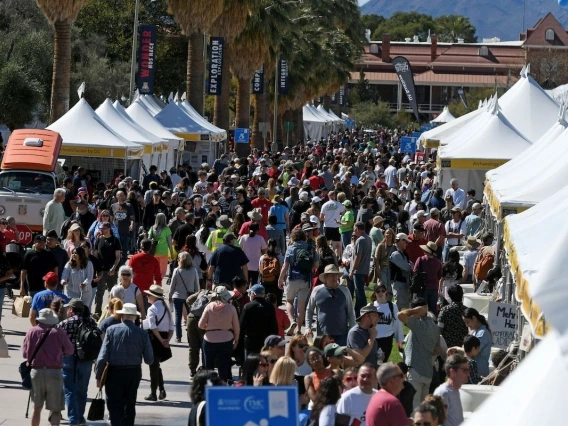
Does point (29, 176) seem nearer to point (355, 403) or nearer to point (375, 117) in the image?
point (355, 403)

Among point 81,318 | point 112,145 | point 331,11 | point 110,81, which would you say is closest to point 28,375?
point 81,318

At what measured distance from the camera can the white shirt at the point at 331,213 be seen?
2230 cm

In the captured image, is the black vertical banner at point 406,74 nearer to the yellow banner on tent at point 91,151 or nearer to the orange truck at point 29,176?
the yellow banner on tent at point 91,151

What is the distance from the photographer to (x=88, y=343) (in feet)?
36.7

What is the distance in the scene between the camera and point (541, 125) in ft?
93.5

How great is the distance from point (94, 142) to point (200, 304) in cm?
1697

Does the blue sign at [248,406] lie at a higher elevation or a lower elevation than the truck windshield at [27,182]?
lower

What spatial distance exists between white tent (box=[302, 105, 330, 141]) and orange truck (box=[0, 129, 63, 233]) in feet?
181

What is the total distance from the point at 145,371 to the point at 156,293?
206cm

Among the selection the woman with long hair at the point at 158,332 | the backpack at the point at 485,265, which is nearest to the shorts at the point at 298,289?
the backpack at the point at 485,265

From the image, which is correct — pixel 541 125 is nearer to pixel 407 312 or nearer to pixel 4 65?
pixel 407 312

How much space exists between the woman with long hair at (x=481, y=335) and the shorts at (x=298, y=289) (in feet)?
16.0

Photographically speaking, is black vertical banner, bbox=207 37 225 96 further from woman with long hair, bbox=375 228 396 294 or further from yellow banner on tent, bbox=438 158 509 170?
woman with long hair, bbox=375 228 396 294

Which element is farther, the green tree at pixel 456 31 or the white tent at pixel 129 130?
the green tree at pixel 456 31
